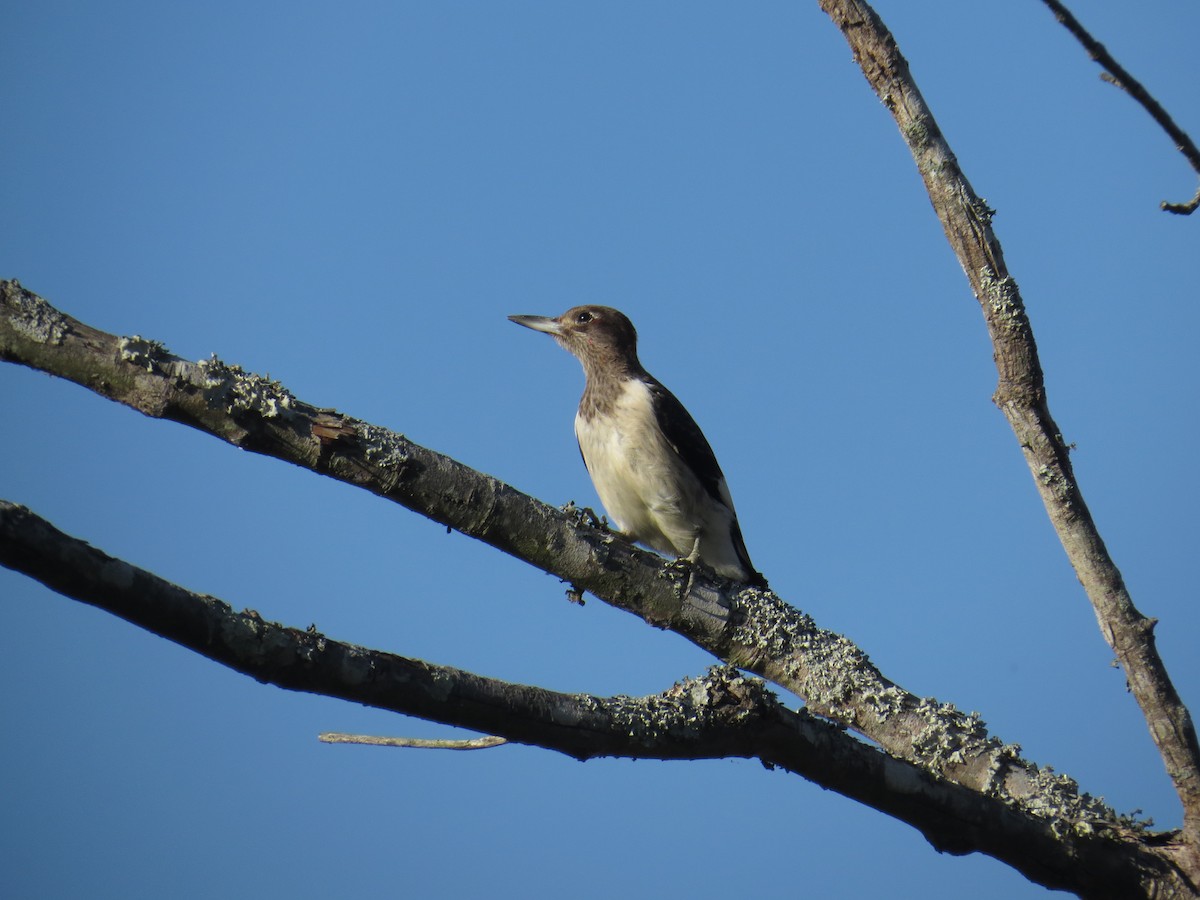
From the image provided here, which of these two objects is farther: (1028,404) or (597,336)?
(597,336)

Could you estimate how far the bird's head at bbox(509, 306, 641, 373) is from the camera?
788 centimetres

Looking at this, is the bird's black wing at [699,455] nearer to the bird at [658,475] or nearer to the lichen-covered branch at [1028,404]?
the bird at [658,475]

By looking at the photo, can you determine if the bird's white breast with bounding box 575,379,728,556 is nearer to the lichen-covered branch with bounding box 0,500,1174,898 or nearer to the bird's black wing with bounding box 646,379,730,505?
the bird's black wing with bounding box 646,379,730,505

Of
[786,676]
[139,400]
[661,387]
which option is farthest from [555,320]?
[139,400]

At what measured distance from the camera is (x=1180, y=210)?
358 cm

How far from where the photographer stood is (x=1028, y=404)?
12.6 ft

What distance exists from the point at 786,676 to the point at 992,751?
736 millimetres

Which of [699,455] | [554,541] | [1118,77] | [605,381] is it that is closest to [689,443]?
[699,455]

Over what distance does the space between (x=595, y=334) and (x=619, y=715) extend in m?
5.28

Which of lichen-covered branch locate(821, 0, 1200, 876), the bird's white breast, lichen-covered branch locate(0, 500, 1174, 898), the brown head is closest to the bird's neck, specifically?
the brown head

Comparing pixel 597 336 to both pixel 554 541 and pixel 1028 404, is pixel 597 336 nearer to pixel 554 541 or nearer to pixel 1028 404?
pixel 554 541

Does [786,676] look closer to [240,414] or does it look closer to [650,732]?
[650,732]

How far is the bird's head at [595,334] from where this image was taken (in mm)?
7879

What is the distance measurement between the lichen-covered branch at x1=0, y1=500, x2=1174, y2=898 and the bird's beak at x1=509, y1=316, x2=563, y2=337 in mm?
5190
